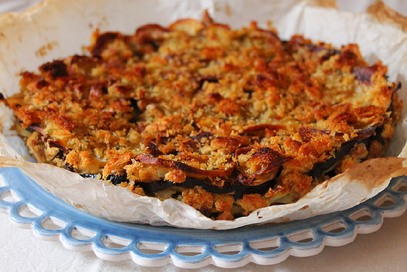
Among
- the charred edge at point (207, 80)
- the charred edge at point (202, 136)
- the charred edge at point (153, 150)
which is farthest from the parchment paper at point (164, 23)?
the charred edge at point (207, 80)

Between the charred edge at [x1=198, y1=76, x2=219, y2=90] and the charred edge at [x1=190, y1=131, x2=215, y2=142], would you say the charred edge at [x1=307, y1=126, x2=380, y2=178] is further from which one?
the charred edge at [x1=198, y1=76, x2=219, y2=90]

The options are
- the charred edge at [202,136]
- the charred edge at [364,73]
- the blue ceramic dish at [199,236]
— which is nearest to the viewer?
the blue ceramic dish at [199,236]

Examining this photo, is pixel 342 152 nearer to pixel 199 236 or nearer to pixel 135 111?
pixel 199 236

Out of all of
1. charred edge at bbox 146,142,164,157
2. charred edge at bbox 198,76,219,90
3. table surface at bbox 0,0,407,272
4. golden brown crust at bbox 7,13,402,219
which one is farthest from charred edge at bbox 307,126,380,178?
charred edge at bbox 198,76,219,90

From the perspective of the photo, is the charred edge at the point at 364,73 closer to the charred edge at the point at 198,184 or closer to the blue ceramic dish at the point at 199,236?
the blue ceramic dish at the point at 199,236

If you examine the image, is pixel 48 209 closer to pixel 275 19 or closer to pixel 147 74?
pixel 147 74
